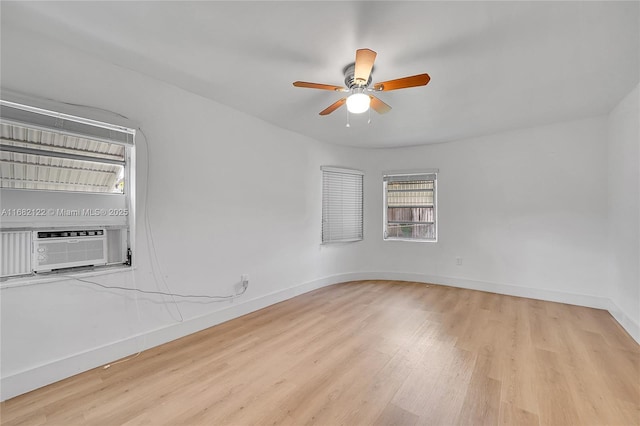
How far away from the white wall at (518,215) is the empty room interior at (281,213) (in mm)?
31

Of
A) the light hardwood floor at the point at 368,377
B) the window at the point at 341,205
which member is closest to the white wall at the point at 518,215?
the window at the point at 341,205

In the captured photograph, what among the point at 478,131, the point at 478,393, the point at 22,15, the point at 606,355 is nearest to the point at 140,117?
the point at 22,15

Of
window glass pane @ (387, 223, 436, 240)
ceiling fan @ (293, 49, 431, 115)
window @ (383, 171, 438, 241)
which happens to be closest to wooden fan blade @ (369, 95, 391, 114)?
ceiling fan @ (293, 49, 431, 115)

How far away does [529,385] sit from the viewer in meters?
1.92

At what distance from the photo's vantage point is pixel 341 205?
4.84 metres

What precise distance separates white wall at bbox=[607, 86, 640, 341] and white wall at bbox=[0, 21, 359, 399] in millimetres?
3749

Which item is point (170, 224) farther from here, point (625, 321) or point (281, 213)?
point (625, 321)

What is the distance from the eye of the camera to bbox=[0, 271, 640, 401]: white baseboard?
187 centimetres

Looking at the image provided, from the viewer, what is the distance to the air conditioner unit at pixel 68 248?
1934mm

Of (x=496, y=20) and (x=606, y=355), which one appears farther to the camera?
(x=606, y=355)

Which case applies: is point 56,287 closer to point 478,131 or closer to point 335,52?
point 335,52

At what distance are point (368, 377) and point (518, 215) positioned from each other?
11.6 feet

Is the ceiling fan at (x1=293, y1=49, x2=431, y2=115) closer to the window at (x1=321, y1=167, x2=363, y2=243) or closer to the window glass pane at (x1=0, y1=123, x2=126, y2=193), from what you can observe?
the window glass pane at (x1=0, y1=123, x2=126, y2=193)

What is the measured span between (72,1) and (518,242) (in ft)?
17.8
